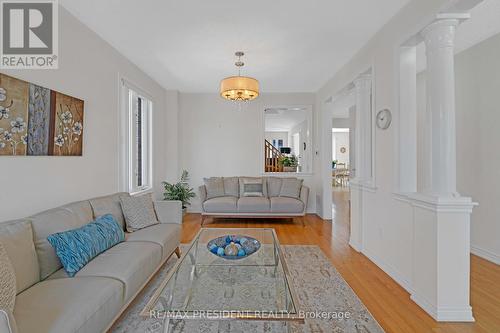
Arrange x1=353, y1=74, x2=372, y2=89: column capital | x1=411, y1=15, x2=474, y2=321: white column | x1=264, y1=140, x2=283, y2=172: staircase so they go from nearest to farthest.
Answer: x1=411, y1=15, x2=474, y2=321: white column, x1=353, y1=74, x2=372, y2=89: column capital, x1=264, y1=140, x2=283, y2=172: staircase

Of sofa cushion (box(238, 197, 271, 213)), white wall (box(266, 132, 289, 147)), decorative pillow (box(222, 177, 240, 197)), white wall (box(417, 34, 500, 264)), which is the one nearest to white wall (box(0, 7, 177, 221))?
sofa cushion (box(238, 197, 271, 213))

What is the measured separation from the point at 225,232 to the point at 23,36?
2.72 m

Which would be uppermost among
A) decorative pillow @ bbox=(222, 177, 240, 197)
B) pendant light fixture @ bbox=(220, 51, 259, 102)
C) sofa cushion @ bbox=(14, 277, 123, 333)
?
pendant light fixture @ bbox=(220, 51, 259, 102)

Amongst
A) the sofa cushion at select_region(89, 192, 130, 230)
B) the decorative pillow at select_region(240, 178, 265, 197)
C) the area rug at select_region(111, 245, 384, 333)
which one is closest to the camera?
the area rug at select_region(111, 245, 384, 333)

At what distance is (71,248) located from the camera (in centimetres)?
194

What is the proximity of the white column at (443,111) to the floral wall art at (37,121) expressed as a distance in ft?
11.1

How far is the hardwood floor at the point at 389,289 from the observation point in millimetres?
2023

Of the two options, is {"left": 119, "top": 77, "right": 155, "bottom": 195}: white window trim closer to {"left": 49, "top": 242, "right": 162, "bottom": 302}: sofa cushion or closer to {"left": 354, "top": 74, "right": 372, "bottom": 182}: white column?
{"left": 49, "top": 242, "right": 162, "bottom": 302}: sofa cushion

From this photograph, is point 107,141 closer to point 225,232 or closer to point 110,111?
point 110,111

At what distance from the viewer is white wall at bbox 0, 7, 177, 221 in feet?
7.23

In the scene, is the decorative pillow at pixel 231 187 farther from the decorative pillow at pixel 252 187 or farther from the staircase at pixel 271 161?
the staircase at pixel 271 161

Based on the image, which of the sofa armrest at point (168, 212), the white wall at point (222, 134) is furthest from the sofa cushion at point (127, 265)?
the white wall at point (222, 134)

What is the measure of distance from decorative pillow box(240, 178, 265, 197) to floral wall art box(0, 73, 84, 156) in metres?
3.29

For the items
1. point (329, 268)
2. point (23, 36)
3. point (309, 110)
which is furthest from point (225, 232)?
point (309, 110)
